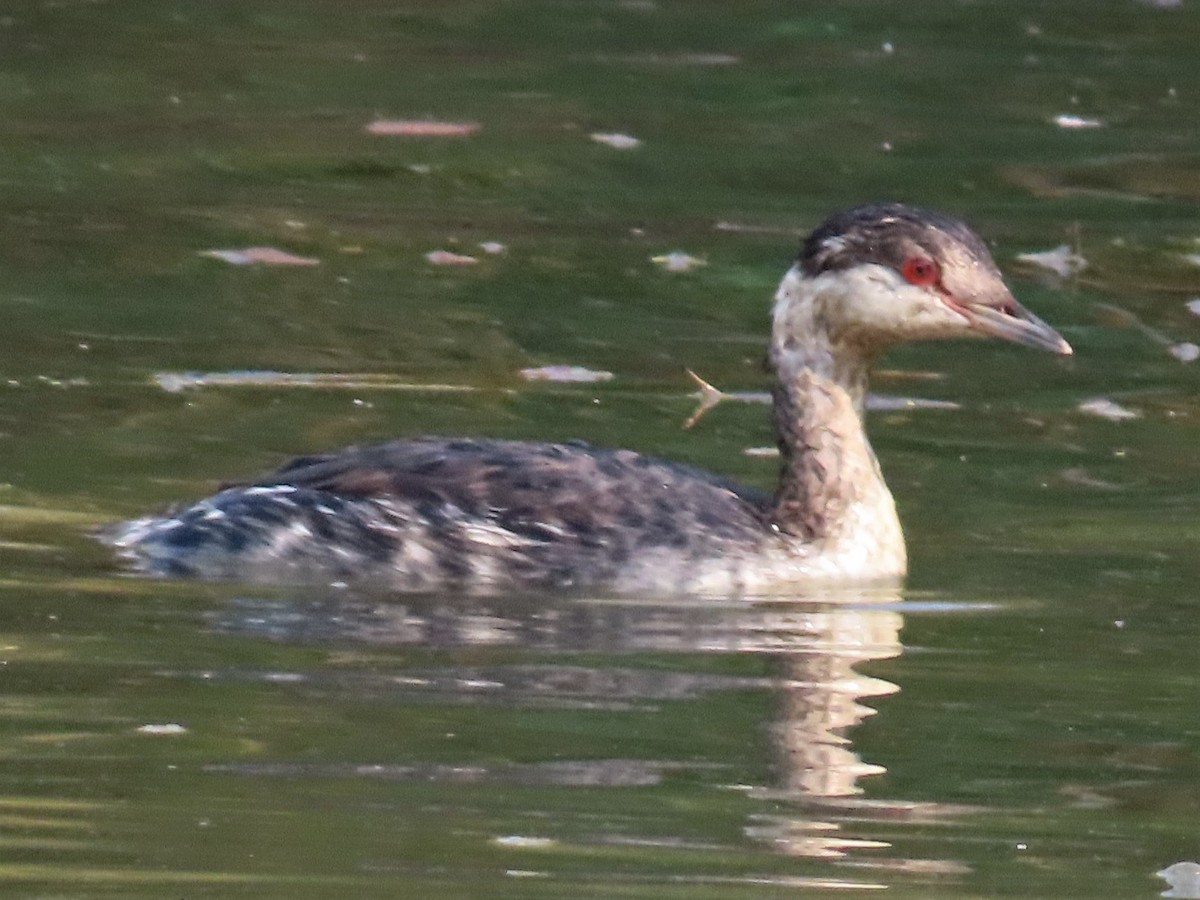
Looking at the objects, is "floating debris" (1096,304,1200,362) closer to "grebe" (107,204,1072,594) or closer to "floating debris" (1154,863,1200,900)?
"grebe" (107,204,1072,594)

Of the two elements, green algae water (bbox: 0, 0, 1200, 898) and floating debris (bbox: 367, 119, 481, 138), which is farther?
floating debris (bbox: 367, 119, 481, 138)

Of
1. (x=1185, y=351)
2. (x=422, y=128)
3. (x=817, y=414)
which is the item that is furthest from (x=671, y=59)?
(x=817, y=414)

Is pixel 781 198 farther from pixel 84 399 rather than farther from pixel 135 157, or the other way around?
pixel 84 399

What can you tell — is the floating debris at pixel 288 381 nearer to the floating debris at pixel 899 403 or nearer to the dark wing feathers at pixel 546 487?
the floating debris at pixel 899 403

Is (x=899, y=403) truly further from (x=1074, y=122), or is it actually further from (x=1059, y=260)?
(x=1074, y=122)

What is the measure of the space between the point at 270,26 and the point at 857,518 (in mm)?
11076

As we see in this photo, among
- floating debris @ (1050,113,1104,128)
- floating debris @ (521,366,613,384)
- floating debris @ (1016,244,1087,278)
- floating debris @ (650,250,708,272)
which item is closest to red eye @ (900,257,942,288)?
floating debris @ (521,366,613,384)

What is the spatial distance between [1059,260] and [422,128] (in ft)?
13.2

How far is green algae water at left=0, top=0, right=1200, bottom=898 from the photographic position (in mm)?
7512


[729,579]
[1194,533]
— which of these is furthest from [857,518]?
[1194,533]

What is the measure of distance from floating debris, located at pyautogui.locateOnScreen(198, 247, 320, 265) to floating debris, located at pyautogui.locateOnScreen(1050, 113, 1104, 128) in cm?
547

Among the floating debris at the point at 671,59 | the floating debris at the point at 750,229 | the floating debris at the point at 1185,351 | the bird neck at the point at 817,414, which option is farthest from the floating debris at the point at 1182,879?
the floating debris at the point at 671,59

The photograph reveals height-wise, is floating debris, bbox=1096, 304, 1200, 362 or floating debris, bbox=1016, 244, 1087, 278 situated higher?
floating debris, bbox=1016, 244, 1087, 278

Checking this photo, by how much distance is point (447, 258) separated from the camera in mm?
15875
